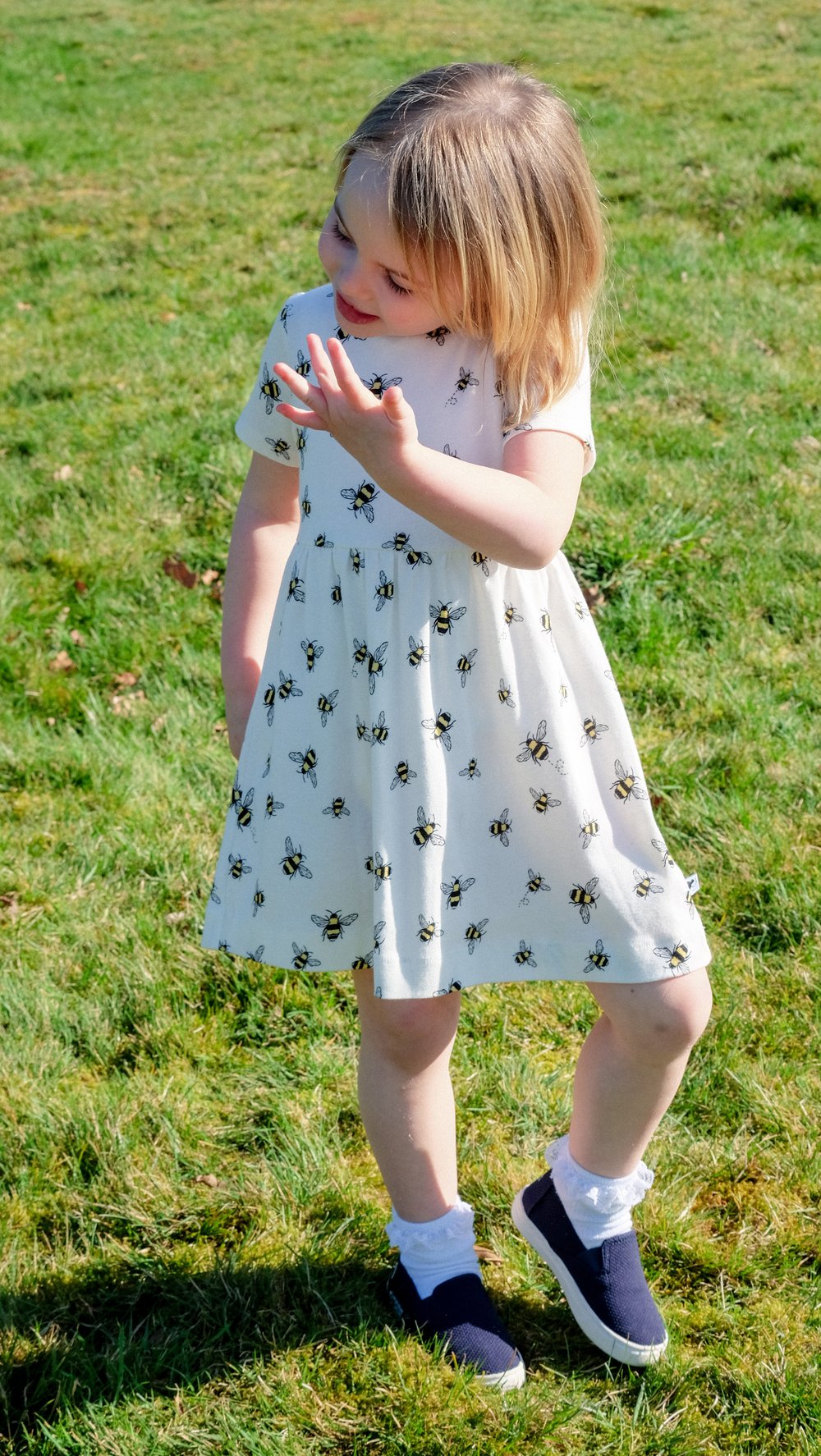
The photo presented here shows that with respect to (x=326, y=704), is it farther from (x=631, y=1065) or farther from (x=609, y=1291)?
(x=609, y=1291)

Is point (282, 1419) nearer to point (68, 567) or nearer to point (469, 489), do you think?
point (469, 489)

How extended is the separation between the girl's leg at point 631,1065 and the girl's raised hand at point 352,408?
891mm

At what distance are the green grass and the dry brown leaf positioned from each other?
3 cm

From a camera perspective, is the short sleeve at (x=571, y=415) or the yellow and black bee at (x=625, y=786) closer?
the short sleeve at (x=571, y=415)

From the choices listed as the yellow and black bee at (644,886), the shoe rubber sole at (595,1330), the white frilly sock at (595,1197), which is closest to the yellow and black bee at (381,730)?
the yellow and black bee at (644,886)

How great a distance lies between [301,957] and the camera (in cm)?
191

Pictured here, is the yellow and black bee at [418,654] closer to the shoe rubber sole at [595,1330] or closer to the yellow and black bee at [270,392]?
the yellow and black bee at [270,392]

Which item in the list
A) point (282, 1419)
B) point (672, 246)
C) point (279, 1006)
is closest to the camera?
point (282, 1419)

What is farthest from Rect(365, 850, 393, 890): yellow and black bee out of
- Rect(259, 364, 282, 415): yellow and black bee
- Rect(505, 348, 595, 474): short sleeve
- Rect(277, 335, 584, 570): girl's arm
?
Rect(259, 364, 282, 415): yellow and black bee

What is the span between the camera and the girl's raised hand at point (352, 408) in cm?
150

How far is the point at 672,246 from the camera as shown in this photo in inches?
282

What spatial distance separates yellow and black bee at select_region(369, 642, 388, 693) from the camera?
5.84 ft

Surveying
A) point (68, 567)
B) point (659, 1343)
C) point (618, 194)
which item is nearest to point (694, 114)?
point (618, 194)

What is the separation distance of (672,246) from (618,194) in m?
1.33
